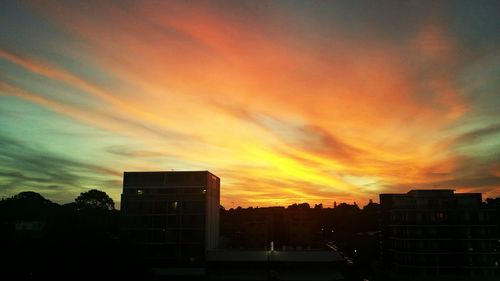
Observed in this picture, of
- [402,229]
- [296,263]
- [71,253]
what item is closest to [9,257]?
[71,253]

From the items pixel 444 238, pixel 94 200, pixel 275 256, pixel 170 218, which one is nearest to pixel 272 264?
pixel 275 256

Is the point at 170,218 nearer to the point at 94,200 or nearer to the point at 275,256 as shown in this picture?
the point at 275,256

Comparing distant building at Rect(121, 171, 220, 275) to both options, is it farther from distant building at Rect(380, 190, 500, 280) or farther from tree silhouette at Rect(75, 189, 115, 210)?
tree silhouette at Rect(75, 189, 115, 210)

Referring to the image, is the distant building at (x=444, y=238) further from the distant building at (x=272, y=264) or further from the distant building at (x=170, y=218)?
the distant building at (x=170, y=218)

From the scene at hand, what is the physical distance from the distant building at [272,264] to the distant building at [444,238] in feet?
47.2

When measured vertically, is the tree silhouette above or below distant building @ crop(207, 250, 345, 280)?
above

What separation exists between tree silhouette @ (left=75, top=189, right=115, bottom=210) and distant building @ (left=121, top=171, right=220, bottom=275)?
61.1 meters

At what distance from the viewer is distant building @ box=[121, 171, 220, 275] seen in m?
68.4

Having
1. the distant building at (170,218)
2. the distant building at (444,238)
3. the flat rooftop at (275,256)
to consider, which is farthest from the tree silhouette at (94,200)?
the distant building at (444,238)

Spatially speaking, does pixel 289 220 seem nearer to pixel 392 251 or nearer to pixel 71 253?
pixel 392 251

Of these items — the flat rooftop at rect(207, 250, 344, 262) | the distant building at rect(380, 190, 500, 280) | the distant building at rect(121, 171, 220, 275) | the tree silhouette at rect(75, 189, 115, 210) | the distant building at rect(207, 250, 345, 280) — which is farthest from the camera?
the tree silhouette at rect(75, 189, 115, 210)

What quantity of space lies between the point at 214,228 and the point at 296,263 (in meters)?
18.6

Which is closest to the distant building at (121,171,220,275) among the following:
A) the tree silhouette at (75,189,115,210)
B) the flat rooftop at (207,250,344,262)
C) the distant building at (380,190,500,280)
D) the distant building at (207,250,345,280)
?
the flat rooftop at (207,250,344,262)

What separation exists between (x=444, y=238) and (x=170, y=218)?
5212cm
